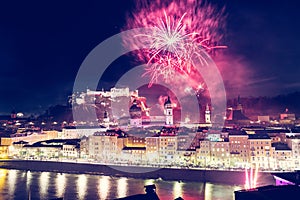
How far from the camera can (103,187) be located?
989 centimetres

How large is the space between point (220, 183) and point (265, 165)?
223cm

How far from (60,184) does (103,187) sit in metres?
1.63

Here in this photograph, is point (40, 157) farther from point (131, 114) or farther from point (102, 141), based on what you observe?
point (131, 114)

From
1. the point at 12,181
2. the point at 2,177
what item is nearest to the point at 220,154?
the point at 12,181

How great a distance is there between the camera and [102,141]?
15188 mm

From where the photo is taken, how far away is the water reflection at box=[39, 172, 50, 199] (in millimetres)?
9341

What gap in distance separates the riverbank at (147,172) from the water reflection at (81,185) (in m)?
0.80

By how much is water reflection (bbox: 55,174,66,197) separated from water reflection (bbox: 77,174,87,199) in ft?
1.50

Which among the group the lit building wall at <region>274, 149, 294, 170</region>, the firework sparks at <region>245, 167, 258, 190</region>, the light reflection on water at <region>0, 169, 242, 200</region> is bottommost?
the light reflection on water at <region>0, 169, 242, 200</region>

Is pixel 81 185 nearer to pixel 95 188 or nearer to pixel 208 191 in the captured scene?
pixel 95 188

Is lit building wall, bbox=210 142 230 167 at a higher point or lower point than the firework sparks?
higher

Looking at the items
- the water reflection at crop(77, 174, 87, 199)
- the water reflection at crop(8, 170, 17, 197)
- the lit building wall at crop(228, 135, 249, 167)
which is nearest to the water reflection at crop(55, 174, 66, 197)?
the water reflection at crop(77, 174, 87, 199)

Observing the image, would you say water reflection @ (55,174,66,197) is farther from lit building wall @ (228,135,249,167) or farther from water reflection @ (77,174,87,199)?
lit building wall @ (228,135,249,167)

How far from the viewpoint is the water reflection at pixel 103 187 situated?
8.94 meters
